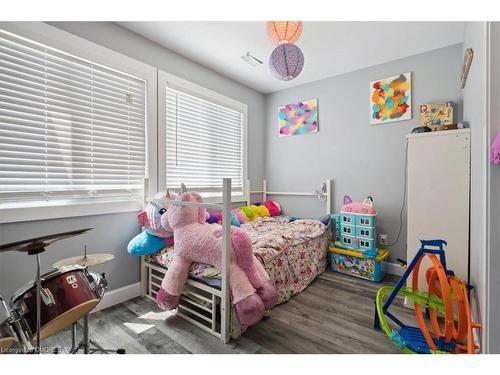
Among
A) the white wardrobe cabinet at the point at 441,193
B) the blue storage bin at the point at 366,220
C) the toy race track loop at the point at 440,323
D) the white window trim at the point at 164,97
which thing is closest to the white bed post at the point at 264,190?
the white window trim at the point at 164,97

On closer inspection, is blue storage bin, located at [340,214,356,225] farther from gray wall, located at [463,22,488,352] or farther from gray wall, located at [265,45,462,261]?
gray wall, located at [463,22,488,352]

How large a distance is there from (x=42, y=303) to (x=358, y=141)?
2.97m

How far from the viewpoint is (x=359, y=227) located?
7.86ft

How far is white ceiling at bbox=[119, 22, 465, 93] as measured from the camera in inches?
75.4

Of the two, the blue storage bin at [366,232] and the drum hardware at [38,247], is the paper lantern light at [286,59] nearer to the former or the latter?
the drum hardware at [38,247]

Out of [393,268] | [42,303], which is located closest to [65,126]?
[42,303]

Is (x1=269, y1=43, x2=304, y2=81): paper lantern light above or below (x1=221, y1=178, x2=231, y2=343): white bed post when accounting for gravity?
above

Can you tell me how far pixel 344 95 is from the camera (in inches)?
110

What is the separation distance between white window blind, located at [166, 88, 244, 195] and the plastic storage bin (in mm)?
1498

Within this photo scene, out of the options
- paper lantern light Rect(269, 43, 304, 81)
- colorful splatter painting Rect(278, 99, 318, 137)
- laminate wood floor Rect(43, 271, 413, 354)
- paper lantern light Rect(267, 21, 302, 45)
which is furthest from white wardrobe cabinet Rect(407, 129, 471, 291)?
colorful splatter painting Rect(278, 99, 318, 137)

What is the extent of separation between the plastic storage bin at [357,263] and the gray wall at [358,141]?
1.10 feet

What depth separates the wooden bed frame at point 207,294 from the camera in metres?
1.36

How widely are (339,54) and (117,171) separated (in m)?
2.44

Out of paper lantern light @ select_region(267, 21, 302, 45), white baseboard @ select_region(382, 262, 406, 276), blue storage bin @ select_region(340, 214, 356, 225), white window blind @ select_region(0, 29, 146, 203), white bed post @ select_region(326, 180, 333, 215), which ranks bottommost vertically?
white baseboard @ select_region(382, 262, 406, 276)
